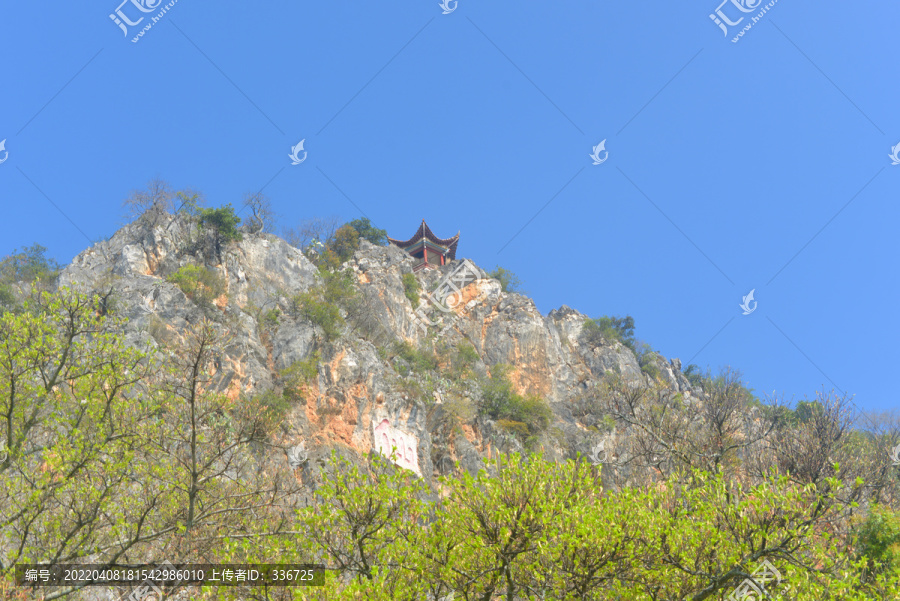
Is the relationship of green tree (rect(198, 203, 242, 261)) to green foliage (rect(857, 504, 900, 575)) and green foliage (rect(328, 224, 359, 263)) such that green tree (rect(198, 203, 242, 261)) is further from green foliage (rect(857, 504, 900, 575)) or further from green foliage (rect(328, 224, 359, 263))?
green foliage (rect(857, 504, 900, 575))

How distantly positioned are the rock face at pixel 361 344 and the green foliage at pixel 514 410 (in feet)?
2.39

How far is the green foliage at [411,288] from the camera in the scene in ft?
153

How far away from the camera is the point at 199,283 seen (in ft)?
107

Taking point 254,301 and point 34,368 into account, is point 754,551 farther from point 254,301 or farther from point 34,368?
point 254,301

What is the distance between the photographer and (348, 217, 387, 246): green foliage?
53.2 m

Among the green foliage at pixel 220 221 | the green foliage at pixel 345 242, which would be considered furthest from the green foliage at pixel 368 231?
the green foliage at pixel 220 221

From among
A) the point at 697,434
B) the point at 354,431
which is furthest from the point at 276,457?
the point at 697,434

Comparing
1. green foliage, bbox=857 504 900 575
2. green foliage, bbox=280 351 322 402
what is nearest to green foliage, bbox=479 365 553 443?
green foliage, bbox=280 351 322 402

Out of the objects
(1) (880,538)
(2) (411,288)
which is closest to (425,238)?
(2) (411,288)

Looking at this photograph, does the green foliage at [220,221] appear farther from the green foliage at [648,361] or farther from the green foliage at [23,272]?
the green foliage at [648,361]

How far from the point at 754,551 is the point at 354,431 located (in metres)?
21.9

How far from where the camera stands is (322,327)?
110ft

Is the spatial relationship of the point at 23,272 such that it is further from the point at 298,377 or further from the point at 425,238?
the point at 425,238

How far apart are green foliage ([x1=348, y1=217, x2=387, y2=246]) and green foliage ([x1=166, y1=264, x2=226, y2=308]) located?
1992 cm
